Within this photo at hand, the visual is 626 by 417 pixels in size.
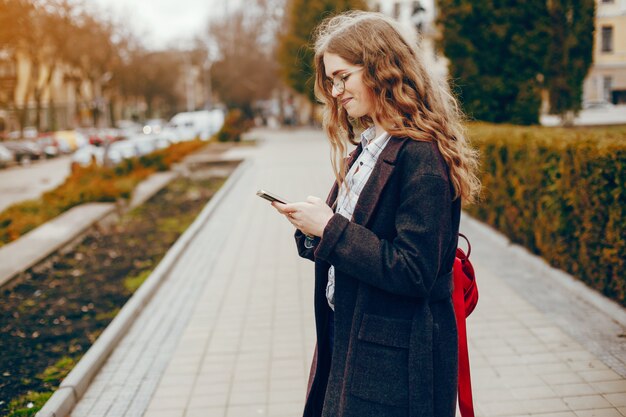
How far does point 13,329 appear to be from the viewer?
19.5ft

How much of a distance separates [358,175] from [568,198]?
4710 millimetres

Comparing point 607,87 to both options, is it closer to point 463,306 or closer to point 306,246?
point 463,306

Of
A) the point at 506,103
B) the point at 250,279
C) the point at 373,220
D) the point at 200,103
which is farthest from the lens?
the point at 200,103

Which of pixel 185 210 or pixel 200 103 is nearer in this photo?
pixel 185 210

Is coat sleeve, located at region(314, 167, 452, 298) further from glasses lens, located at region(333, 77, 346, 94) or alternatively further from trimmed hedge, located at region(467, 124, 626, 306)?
trimmed hedge, located at region(467, 124, 626, 306)

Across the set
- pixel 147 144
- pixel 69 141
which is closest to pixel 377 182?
pixel 147 144

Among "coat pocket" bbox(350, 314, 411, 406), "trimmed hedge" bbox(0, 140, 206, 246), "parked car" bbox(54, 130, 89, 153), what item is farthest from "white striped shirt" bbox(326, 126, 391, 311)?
"parked car" bbox(54, 130, 89, 153)

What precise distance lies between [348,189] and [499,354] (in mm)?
3123

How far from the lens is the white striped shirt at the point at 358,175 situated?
218 cm

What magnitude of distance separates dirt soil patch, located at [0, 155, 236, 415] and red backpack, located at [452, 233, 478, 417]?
3.15 metres

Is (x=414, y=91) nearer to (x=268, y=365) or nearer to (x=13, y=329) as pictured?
(x=268, y=365)

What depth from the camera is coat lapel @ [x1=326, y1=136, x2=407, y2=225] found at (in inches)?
80.7

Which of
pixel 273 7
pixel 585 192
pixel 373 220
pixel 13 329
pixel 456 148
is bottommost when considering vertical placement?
pixel 13 329

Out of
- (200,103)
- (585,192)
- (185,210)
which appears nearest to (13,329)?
(585,192)
